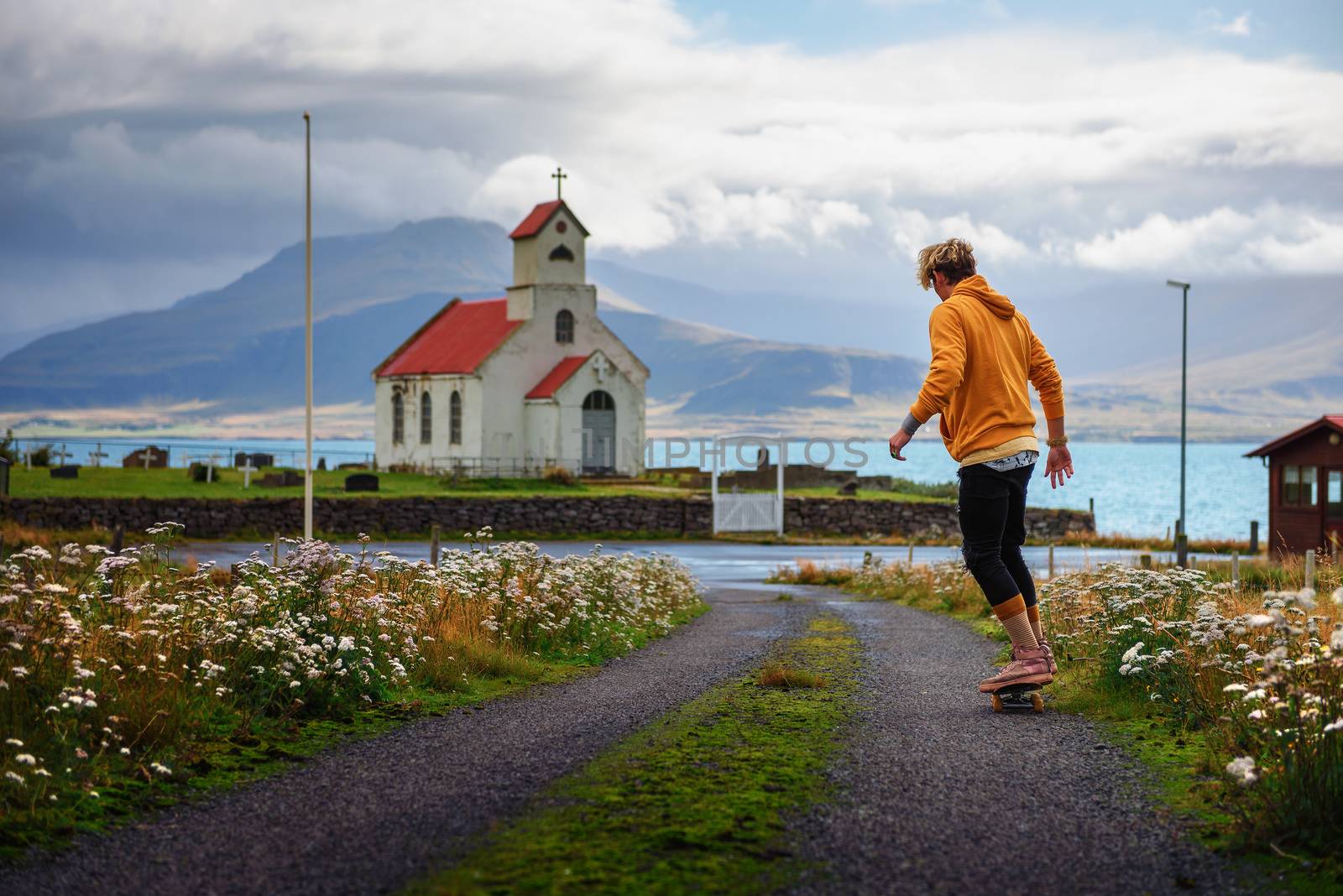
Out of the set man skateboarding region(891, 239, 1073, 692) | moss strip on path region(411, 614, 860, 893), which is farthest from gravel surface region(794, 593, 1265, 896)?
man skateboarding region(891, 239, 1073, 692)

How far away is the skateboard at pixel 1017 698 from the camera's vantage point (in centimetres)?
846

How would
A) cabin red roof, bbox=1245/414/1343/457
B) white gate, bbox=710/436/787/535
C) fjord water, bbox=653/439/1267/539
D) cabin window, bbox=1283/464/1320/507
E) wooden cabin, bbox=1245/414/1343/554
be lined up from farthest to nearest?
1. fjord water, bbox=653/439/1267/539
2. white gate, bbox=710/436/787/535
3. cabin window, bbox=1283/464/1320/507
4. wooden cabin, bbox=1245/414/1343/554
5. cabin red roof, bbox=1245/414/1343/457

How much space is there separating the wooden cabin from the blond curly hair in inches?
1164

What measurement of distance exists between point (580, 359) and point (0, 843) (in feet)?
163

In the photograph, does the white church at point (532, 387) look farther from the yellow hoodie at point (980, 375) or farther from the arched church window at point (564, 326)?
the yellow hoodie at point (980, 375)

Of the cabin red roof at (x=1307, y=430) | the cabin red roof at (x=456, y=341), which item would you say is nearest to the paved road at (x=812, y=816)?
the cabin red roof at (x=1307, y=430)

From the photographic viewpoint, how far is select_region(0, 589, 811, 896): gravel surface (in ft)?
16.7

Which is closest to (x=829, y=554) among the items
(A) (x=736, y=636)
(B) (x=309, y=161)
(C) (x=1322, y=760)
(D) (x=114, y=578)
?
(B) (x=309, y=161)

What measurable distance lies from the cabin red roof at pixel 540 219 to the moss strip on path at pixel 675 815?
4914cm

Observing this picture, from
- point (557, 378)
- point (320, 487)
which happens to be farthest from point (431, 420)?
point (320, 487)

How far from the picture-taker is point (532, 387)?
55.3 meters

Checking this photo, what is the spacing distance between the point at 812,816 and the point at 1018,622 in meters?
2.94

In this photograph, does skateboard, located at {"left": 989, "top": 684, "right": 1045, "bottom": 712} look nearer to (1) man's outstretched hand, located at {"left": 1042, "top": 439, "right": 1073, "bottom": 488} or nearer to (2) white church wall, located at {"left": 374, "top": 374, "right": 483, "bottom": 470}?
(1) man's outstretched hand, located at {"left": 1042, "top": 439, "right": 1073, "bottom": 488}

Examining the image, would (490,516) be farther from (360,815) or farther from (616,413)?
(360,815)
